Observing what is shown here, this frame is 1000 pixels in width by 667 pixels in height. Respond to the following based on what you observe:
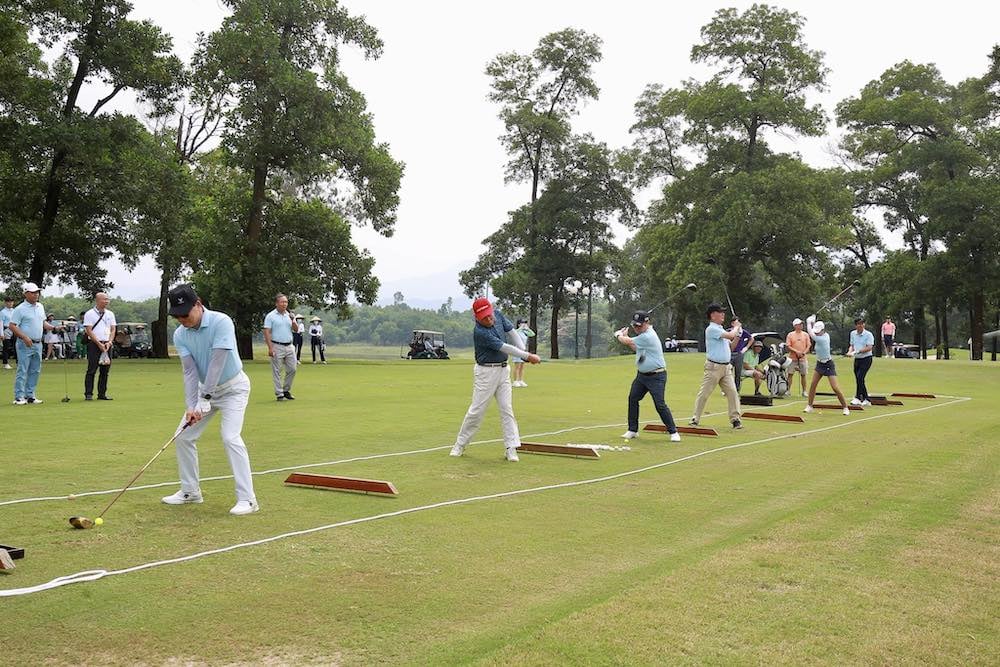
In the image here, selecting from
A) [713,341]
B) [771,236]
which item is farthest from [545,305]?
[713,341]

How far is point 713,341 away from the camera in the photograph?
16.3 metres

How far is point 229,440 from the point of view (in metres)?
8.22

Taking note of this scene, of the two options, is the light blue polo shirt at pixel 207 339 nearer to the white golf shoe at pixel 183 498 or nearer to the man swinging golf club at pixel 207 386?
the man swinging golf club at pixel 207 386

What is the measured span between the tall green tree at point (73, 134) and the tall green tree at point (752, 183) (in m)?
31.1

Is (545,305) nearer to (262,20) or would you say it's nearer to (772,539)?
(262,20)

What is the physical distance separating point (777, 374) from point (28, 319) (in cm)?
1924

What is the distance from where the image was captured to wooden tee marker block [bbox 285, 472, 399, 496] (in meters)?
9.10

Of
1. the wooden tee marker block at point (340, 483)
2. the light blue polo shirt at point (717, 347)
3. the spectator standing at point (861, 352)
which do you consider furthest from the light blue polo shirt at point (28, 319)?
the spectator standing at point (861, 352)

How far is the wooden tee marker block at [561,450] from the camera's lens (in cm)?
1234

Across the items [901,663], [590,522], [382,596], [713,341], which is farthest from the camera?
[713,341]

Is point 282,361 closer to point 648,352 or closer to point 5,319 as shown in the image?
point 648,352

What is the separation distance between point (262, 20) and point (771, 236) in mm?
31315

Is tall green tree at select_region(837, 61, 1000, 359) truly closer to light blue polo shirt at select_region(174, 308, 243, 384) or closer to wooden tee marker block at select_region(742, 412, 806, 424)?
wooden tee marker block at select_region(742, 412, 806, 424)

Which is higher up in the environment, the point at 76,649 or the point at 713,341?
the point at 713,341
